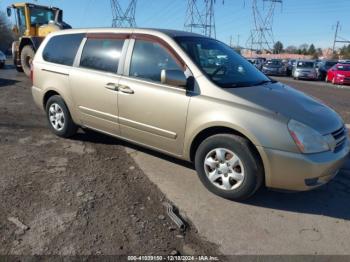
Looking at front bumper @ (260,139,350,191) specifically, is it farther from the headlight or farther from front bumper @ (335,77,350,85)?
front bumper @ (335,77,350,85)

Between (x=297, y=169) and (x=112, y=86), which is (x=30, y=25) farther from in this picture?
(x=297, y=169)

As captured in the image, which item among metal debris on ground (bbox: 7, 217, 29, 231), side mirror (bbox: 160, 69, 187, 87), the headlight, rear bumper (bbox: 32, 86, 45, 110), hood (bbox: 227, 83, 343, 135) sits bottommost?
metal debris on ground (bbox: 7, 217, 29, 231)

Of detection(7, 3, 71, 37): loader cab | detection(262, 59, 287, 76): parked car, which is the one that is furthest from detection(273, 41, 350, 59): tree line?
detection(7, 3, 71, 37): loader cab

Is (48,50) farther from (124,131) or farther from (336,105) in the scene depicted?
(336,105)

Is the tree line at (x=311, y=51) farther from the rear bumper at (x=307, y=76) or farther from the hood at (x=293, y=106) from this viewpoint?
the hood at (x=293, y=106)

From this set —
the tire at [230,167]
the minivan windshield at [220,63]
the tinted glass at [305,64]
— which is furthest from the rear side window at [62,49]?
the tinted glass at [305,64]

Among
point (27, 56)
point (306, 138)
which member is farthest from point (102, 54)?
point (27, 56)

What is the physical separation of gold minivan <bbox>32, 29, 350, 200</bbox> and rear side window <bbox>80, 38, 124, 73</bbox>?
0.01 m

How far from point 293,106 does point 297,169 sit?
0.76 metres

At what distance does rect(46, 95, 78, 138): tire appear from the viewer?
5.57 meters

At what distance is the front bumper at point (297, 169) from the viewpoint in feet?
11.3

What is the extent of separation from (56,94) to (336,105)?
928 cm

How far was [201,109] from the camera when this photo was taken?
3.91 metres

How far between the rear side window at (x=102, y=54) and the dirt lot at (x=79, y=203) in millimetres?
1286
